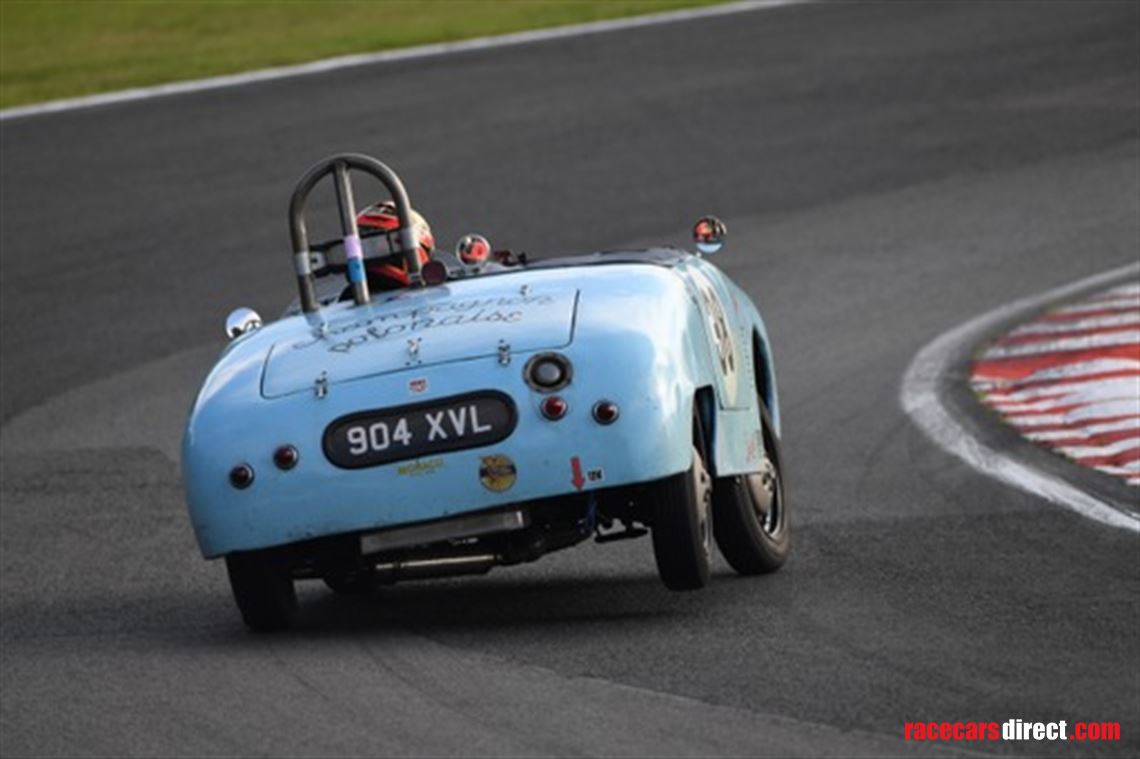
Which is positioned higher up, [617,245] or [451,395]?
[451,395]

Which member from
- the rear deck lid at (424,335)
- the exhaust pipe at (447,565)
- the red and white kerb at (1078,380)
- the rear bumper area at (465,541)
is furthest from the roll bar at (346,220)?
the red and white kerb at (1078,380)

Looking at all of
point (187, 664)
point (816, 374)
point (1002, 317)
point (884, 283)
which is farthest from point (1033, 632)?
point (884, 283)

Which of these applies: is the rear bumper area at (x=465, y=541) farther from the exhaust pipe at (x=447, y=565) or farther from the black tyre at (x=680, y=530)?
the black tyre at (x=680, y=530)

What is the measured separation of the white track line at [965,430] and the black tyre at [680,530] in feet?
6.76

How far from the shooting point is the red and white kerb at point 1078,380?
35.2ft

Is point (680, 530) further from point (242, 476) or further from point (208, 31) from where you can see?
point (208, 31)

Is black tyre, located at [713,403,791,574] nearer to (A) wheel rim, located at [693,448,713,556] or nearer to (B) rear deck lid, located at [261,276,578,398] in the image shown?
(A) wheel rim, located at [693,448,713,556]

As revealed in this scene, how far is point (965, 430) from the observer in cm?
1148

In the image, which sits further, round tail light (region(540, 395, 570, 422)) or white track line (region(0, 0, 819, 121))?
white track line (region(0, 0, 819, 121))

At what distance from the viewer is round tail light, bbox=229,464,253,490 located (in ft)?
23.6

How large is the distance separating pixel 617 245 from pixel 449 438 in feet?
30.7

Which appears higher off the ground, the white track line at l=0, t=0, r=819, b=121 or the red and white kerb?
the white track line at l=0, t=0, r=819, b=121

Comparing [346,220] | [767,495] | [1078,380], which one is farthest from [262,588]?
[1078,380]

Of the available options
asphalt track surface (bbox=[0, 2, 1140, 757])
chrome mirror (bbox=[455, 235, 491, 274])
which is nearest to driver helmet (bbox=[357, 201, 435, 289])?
chrome mirror (bbox=[455, 235, 491, 274])
